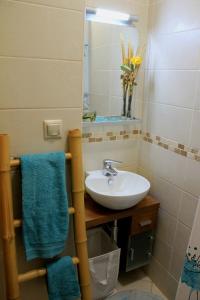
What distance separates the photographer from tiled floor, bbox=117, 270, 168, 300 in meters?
1.79

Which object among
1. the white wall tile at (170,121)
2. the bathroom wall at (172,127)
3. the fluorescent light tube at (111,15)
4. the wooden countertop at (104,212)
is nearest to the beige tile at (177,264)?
the bathroom wall at (172,127)

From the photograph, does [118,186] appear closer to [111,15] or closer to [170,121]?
[170,121]

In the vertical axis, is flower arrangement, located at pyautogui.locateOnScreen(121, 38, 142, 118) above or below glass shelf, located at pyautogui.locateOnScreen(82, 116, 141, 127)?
above

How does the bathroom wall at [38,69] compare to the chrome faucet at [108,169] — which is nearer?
the bathroom wall at [38,69]

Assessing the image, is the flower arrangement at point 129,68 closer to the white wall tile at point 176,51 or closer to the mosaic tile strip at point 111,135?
the white wall tile at point 176,51

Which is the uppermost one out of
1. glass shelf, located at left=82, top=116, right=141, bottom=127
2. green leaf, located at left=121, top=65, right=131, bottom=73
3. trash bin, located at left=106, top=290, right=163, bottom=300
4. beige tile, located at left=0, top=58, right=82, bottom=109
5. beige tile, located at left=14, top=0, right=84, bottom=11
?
beige tile, located at left=14, top=0, right=84, bottom=11

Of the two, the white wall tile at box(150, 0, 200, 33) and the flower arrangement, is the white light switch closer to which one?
the flower arrangement

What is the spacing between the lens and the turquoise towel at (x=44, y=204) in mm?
1012

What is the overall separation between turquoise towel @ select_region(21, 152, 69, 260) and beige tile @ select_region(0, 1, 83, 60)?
0.45 m

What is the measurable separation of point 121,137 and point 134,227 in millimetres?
675

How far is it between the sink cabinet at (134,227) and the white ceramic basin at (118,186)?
0.29 feet

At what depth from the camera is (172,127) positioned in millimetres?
1538

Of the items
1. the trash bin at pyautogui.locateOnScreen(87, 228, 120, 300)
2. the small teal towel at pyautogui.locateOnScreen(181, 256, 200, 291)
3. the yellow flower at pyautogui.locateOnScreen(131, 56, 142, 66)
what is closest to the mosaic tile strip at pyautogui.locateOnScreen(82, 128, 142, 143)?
the yellow flower at pyautogui.locateOnScreen(131, 56, 142, 66)

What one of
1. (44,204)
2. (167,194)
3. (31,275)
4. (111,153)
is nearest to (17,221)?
(44,204)
